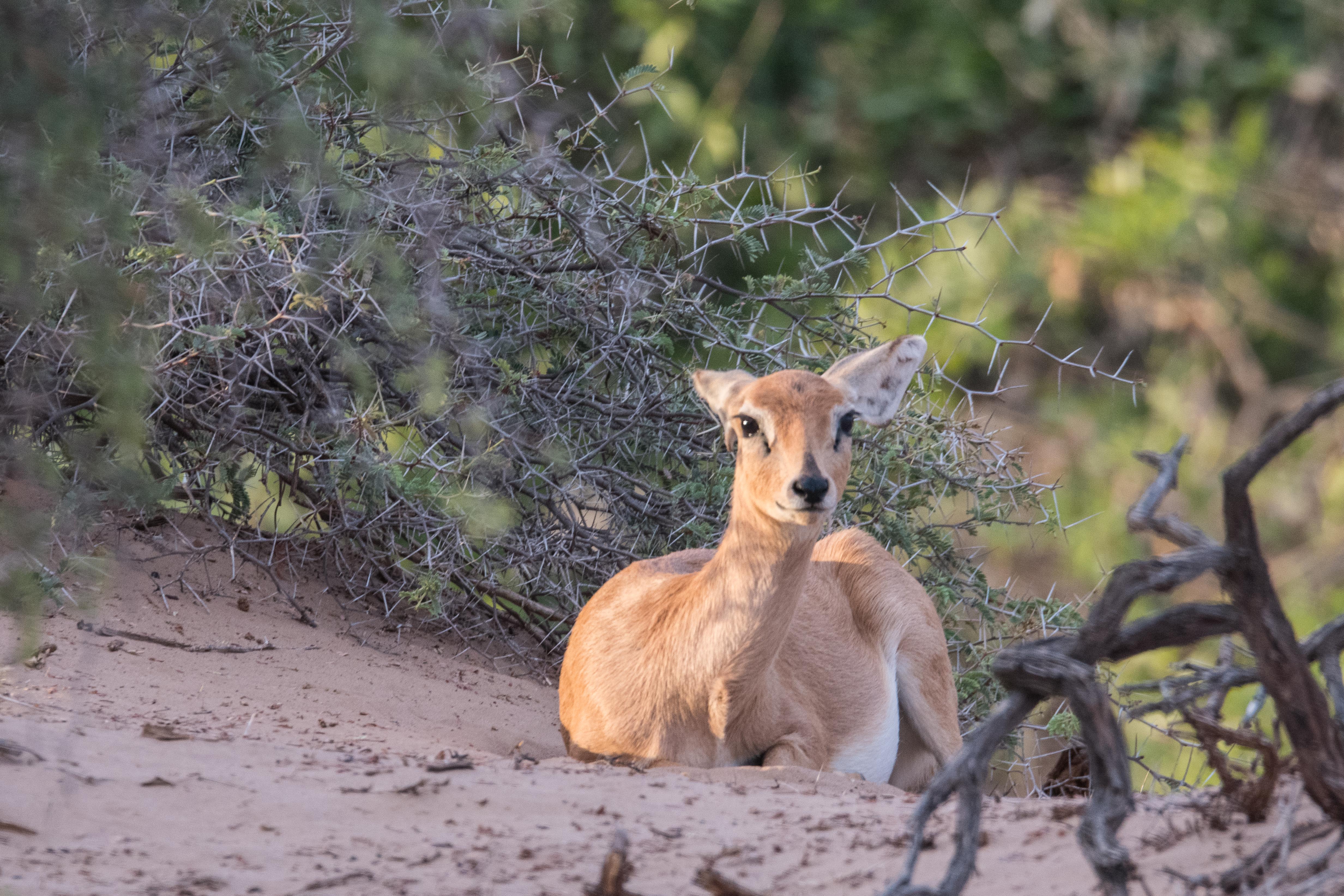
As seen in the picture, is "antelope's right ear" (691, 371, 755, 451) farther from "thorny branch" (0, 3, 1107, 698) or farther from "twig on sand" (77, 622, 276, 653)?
"twig on sand" (77, 622, 276, 653)

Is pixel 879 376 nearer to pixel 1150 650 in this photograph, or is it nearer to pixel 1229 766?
pixel 1229 766

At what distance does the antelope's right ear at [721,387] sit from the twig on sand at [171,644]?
6.15 ft

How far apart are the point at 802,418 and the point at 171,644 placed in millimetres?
2379

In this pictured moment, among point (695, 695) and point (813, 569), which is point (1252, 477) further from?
point (813, 569)

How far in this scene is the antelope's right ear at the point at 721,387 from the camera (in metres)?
4.80

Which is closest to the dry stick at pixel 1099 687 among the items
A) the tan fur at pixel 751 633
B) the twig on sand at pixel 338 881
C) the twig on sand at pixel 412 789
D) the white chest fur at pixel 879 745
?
the twig on sand at pixel 338 881

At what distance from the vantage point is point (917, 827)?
2.24 meters

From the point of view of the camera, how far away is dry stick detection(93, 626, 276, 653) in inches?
188

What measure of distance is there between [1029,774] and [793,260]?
4502 millimetres

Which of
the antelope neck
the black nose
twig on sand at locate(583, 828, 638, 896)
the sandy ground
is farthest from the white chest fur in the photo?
twig on sand at locate(583, 828, 638, 896)

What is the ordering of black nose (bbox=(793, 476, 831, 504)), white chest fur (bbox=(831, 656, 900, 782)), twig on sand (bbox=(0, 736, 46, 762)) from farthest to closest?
white chest fur (bbox=(831, 656, 900, 782)), black nose (bbox=(793, 476, 831, 504)), twig on sand (bbox=(0, 736, 46, 762))

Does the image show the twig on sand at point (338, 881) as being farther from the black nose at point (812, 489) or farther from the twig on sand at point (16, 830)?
the black nose at point (812, 489)

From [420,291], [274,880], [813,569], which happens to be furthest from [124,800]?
[813,569]

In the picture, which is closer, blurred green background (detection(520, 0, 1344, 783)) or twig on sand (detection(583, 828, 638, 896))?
twig on sand (detection(583, 828, 638, 896))
